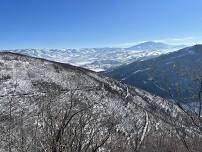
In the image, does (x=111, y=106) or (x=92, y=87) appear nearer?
(x=111, y=106)

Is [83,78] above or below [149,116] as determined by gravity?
above

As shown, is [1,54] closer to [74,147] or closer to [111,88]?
[111,88]

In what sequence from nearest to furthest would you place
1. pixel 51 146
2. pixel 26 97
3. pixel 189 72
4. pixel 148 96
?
pixel 51 146
pixel 189 72
pixel 26 97
pixel 148 96

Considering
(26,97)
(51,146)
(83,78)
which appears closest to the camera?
(51,146)

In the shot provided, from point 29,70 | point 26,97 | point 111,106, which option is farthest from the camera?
point 29,70

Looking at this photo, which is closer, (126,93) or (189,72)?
(189,72)

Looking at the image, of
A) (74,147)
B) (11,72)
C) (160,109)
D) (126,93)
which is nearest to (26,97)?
(11,72)

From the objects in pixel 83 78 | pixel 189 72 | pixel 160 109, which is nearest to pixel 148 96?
pixel 160 109

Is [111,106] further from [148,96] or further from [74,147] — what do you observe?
[74,147]

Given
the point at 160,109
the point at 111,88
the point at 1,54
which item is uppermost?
the point at 1,54
